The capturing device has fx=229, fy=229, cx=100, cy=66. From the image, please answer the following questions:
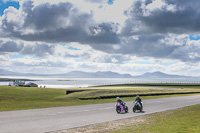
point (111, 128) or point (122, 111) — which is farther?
point (122, 111)

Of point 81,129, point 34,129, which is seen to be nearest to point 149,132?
point 81,129

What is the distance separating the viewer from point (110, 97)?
1500 inches

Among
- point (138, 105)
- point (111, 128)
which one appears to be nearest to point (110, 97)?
point (138, 105)

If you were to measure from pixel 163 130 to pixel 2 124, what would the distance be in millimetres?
9003

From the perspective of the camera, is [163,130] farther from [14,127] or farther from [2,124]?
[2,124]

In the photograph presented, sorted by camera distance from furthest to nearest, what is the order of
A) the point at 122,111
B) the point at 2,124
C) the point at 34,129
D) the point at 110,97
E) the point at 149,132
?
the point at 110,97 → the point at 122,111 → the point at 2,124 → the point at 34,129 → the point at 149,132

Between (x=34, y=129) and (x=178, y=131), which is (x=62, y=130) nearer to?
(x=34, y=129)

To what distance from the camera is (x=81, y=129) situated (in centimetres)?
1220

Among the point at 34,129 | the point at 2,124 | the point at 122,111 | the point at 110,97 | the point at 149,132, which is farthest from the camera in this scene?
the point at 110,97

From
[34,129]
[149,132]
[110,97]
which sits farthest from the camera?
[110,97]

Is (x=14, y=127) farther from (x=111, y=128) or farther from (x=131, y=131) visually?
(x=131, y=131)

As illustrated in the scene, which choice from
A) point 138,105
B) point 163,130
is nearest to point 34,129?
point 163,130

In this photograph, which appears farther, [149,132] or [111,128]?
[111,128]

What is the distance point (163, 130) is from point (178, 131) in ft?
2.36
